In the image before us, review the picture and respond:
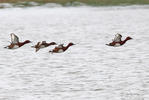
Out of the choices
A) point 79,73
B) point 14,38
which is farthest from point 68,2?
point 79,73

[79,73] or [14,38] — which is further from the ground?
[14,38]

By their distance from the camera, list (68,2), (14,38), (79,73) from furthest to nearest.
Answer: (68,2), (14,38), (79,73)

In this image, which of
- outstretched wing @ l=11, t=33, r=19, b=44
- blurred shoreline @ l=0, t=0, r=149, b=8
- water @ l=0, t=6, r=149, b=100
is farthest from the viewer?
blurred shoreline @ l=0, t=0, r=149, b=8

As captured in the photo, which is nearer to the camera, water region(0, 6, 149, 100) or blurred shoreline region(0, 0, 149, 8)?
water region(0, 6, 149, 100)

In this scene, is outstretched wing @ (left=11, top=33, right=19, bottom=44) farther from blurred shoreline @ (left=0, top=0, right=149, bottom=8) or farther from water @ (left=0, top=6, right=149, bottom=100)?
blurred shoreline @ (left=0, top=0, right=149, bottom=8)

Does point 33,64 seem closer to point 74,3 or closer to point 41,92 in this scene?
point 41,92

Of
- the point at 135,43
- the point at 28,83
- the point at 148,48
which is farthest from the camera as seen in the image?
the point at 135,43

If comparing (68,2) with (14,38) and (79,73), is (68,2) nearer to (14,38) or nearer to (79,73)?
(14,38)

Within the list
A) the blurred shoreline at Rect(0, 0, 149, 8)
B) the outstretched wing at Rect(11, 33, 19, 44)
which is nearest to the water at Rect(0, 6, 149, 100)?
the outstretched wing at Rect(11, 33, 19, 44)

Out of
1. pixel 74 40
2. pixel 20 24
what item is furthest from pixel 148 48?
pixel 20 24

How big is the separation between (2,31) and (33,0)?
37472mm

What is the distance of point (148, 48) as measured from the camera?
32.1 metres

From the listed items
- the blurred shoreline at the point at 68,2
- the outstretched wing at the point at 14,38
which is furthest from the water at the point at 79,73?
the blurred shoreline at the point at 68,2

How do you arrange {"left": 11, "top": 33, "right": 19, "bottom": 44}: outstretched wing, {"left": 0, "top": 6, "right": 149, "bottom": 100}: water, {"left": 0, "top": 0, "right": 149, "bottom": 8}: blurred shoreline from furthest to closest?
{"left": 0, "top": 0, "right": 149, "bottom": 8}: blurred shoreline < {"left": 11, "top": 33, "right": 19, "bottom": 44}: outstretched wing < {"left": 0, "top": 6, "right": 149, "bottom": 100}: water
